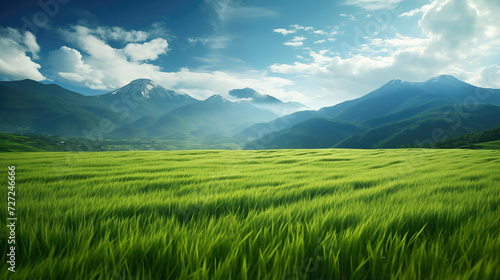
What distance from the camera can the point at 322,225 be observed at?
183 cm

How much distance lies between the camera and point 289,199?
3145 millimetres

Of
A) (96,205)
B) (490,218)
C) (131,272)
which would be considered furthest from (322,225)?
(96,205)

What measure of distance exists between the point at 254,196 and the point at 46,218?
2.37 meters

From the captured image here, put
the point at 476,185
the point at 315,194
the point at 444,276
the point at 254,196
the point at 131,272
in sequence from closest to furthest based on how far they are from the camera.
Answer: the point at 444,276, the point at 131,272, the point at 254,196, the point at 315,194, the point at 476,185

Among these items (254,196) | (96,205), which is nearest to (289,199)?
(254,196)

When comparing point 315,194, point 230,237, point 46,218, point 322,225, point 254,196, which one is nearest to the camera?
point 230,237

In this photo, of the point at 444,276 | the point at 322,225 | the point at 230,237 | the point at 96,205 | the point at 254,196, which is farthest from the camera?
the point at 254,196

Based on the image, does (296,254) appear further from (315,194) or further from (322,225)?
(315,194)

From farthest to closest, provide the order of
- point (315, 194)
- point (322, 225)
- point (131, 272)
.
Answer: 1. point (315, 194)
2. point (322, 225)
3. point (131, 272)

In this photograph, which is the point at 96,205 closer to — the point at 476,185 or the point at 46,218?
the point at 46,218

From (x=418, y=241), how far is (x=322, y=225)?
0.75m

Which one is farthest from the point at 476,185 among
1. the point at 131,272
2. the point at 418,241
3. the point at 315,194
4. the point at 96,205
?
the point at 96,205

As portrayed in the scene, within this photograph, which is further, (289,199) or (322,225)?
(289,199)

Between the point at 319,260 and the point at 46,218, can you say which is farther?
the point at 46,218
